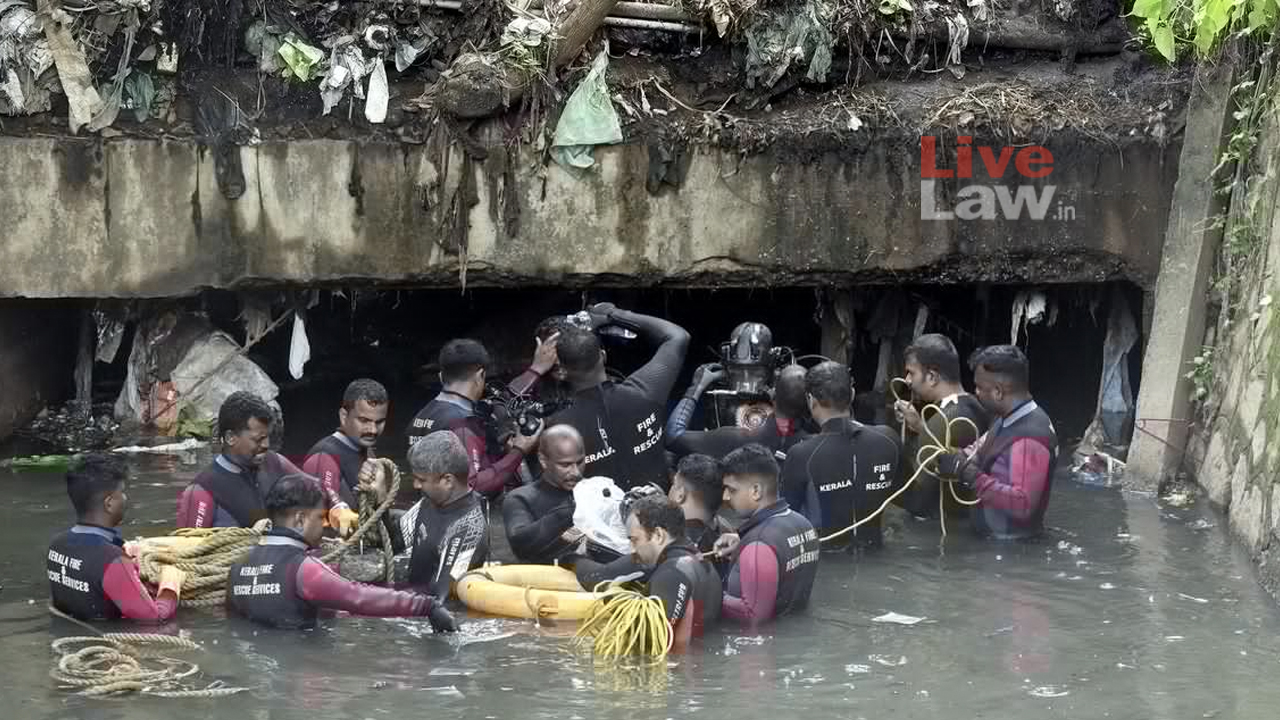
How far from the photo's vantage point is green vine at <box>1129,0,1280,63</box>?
35.2 feet

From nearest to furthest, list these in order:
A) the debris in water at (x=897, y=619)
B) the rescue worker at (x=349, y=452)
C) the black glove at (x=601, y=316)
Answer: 1. the debris in water at (x=897, y=619)
2. the rescue worker at (x=349, y=452)
3. the black glove at (x=601, y=316)

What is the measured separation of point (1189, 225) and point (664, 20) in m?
3.99

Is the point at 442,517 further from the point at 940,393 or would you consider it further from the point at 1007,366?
the point at 1007,366

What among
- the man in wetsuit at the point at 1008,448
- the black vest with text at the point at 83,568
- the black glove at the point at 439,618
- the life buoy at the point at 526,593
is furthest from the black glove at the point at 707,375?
the black vest with text at the point at 83,568

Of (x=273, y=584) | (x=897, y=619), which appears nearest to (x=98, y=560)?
(x=273, y=584)

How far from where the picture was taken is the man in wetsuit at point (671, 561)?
25.8 ft

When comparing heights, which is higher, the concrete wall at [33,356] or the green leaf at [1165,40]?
the green leaf at [1165,40]

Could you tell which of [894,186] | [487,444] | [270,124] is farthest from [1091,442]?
[270,124]

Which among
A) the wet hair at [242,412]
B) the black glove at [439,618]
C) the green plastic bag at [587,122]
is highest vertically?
the green plastic bag at [587,122]

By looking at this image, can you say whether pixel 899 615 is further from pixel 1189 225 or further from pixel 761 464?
pixel 1189 225

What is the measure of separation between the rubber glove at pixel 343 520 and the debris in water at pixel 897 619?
292 cm

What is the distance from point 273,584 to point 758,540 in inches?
93.2

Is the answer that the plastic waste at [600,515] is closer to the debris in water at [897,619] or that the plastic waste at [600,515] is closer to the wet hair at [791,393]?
the debris in water at [897,619]

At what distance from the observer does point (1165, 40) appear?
37.4ft
